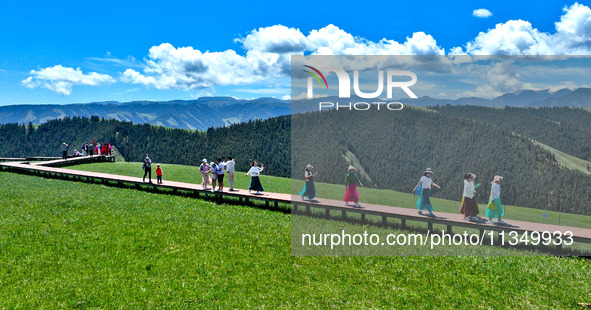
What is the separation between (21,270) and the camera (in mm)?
11117

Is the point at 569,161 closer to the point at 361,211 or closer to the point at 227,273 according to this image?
the point at 361,211

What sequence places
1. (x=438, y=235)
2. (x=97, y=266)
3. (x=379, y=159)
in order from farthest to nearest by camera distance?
(x=379, y=159) → (x=438, y=235) → (x=97, y=266)

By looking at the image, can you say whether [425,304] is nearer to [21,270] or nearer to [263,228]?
[263,228]

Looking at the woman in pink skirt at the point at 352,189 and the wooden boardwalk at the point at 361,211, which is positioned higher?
the woman in pink skirt at the point at 352,189

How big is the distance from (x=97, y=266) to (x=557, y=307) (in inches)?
515

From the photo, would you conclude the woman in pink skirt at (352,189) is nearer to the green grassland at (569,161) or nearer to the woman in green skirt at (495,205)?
the woman in green skirt at (495,205)

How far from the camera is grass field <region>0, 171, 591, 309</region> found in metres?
9.61

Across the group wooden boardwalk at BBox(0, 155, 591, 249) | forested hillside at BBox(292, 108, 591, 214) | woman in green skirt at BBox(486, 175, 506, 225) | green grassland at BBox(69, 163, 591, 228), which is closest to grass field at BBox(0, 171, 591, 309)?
wooden boardwalk at BBox(0, 155, 591, 249)

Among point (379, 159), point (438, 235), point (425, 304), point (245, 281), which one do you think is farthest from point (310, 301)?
point (379, 159)

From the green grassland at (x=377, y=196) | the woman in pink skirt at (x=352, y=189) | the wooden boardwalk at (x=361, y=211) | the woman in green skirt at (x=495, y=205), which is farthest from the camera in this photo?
the green grassland at (x=377, y=196)

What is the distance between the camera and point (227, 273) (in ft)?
37.3

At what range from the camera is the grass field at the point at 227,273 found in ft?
31.5

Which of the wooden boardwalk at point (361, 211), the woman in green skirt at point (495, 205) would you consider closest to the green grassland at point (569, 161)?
the wooden boardwalk at point (361, 211)

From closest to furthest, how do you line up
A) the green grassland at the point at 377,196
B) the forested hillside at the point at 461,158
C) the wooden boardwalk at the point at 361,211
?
the wooden boardwalk at the point at 361,211 < the green grassland at the point at 377,196 < the forested hillside at the point at 461,158
